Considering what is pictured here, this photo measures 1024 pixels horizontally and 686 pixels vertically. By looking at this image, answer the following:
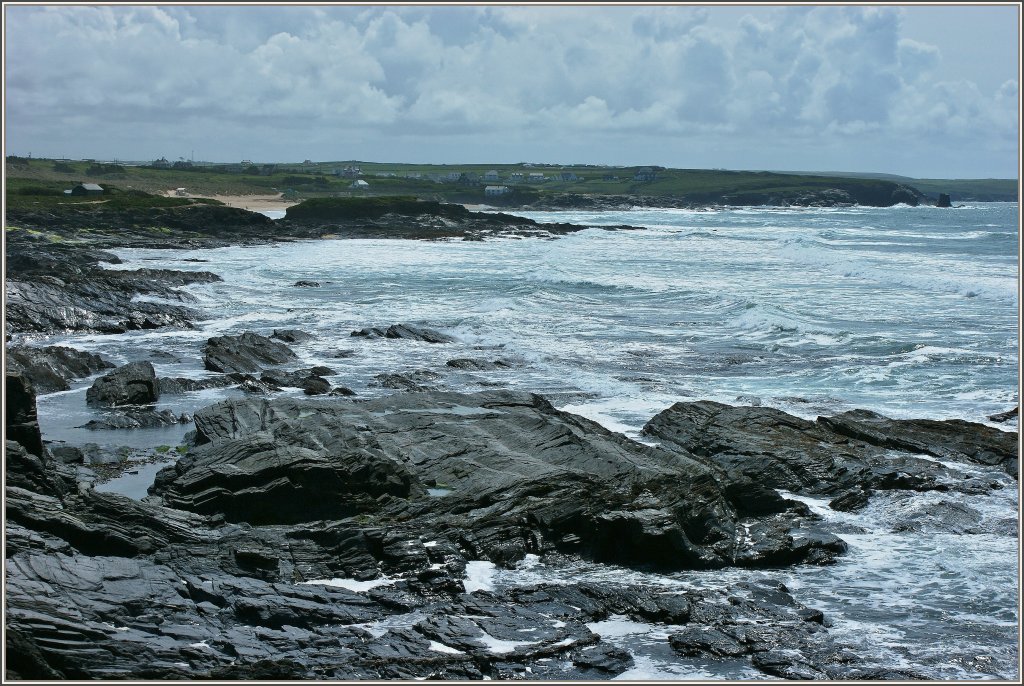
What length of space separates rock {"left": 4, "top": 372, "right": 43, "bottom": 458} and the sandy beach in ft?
287

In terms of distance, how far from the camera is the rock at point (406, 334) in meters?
28.8

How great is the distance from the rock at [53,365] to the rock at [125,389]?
1.27 metres

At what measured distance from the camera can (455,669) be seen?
29.7 feet

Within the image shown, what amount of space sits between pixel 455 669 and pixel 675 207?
13844 centimetres

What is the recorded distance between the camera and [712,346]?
93.1ft

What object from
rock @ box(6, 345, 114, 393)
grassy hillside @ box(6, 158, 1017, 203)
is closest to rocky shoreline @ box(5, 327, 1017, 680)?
rock @ box(6, 345, 114, 393)

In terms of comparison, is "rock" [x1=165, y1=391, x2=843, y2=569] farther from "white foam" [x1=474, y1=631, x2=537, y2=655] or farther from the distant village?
the distant village

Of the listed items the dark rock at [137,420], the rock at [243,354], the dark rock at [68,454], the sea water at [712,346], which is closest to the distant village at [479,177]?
the sea water at [712,346]

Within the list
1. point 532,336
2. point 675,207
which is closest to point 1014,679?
point 532,336

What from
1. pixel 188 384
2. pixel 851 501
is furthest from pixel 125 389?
pixel 851 501

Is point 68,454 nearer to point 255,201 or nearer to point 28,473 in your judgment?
point 28,473

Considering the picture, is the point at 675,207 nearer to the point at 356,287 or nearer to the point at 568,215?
the point at 568,215

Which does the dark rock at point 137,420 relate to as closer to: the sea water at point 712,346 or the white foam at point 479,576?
the sea water at point 712,346

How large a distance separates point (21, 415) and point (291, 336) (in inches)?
609
